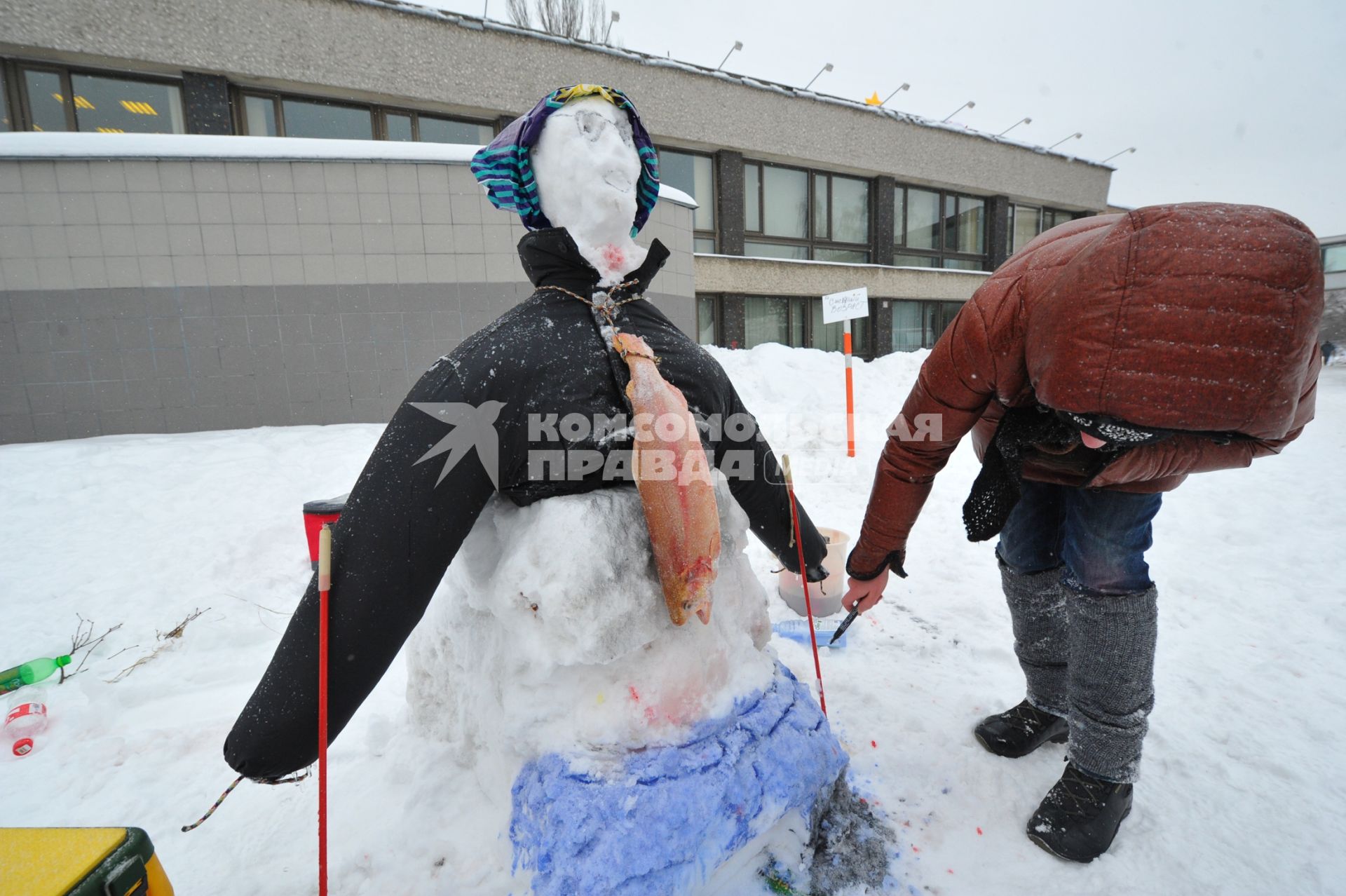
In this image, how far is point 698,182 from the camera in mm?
10391

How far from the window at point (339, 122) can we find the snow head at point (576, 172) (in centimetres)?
800

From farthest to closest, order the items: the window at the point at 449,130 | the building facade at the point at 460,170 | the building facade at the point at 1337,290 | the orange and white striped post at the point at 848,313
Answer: the building facade at the point at 1337,290
the window at the point at 449,130
the orange and white striped post at the point at 848,313
the building facade at the point at 460,170

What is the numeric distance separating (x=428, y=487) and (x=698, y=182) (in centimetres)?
1054

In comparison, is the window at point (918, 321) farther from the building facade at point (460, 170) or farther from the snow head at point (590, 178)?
the snow head at point (590, 178)

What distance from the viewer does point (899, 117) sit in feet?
38.7

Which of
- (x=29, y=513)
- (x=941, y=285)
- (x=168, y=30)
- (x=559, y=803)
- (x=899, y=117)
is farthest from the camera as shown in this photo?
(x=941, y=285)

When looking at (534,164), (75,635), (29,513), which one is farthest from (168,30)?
(534,164)

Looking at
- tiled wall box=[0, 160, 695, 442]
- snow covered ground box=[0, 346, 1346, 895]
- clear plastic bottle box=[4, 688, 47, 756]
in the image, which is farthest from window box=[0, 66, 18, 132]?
clear plastic bottle box=[4, 688, 47, 756]

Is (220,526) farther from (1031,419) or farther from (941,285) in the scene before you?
(941,285)

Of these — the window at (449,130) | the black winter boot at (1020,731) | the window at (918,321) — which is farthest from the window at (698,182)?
the black winter boot at (1020,731)

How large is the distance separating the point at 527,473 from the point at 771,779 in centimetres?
84

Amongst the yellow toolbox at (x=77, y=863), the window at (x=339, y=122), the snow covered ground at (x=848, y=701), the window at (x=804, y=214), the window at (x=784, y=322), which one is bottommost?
the snow covered ground at (x=848, y=701)

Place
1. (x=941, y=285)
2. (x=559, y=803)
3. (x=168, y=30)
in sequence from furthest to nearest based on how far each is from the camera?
(x=941, y=285), (x=168, y=30), (x=559, y=803)

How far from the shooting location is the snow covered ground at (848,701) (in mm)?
1419
